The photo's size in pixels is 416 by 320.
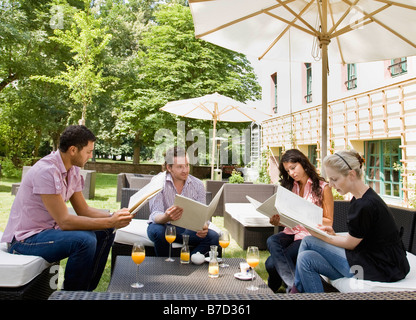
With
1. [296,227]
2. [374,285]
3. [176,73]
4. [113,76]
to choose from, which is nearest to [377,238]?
[374,285]

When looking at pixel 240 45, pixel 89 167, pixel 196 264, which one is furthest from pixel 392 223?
pixel 89 167

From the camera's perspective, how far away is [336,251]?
2.25 metres

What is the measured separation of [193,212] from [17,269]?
3.87 feet

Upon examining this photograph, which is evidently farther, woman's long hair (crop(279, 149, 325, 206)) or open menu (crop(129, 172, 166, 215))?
woman's long hair (crop(279, 149, 325, 206))

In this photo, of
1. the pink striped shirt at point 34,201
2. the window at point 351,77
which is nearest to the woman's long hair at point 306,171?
the pink striped shirt at point 34,201

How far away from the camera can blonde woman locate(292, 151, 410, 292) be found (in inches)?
77.5

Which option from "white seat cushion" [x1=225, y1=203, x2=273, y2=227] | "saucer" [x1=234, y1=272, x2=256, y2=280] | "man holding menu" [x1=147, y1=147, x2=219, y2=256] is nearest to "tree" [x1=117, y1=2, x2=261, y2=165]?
"white seat cushion" [x1=225, y1=203, x2=273, y2=227]

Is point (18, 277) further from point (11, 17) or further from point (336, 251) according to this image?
point (11, 17)

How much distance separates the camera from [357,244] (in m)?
2.05

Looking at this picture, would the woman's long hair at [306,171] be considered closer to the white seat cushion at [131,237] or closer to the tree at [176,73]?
the white seat cushion at [131,237]

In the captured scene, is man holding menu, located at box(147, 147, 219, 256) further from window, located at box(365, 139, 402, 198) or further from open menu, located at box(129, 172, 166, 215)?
window, located at box(365, 139, 402, 198)

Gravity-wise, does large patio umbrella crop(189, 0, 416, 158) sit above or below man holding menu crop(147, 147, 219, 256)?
above

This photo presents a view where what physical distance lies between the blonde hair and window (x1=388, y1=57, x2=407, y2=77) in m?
6.78

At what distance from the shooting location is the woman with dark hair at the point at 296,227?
2732mm
